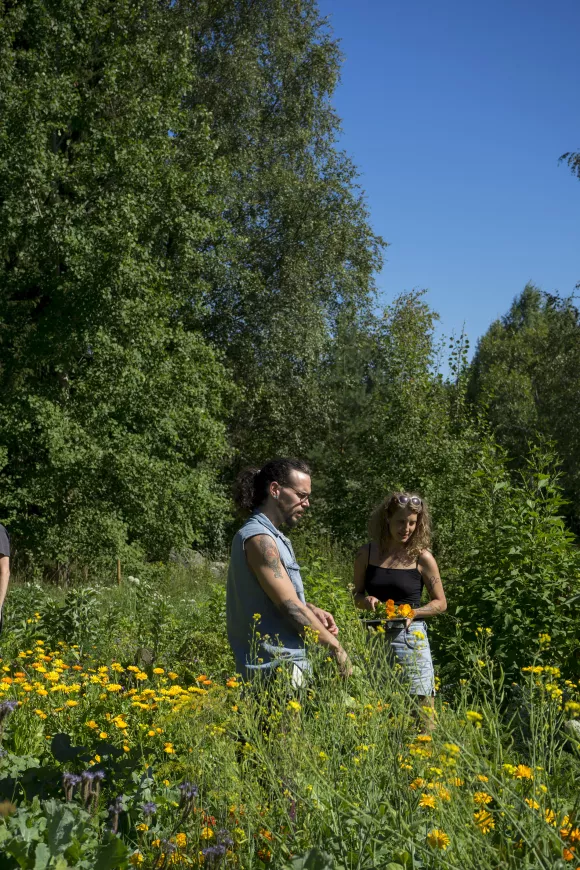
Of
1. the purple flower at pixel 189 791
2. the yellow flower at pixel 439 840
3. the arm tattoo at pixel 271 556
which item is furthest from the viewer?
the arm tattoo at pixel 271 556

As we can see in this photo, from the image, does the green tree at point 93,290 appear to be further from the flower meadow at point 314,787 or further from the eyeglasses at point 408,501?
the flower meadow at point 314,787

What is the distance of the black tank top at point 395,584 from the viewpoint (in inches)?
176

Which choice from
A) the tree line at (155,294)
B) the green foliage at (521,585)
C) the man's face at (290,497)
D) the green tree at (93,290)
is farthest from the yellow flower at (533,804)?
the green tree at (93,290)

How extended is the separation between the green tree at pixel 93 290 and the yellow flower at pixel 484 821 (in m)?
12.2

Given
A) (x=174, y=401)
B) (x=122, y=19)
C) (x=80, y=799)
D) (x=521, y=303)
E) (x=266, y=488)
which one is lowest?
(x=80, y=799)

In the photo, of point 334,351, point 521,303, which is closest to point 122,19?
point 334,351

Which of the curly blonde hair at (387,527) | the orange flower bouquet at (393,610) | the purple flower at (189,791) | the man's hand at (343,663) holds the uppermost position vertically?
the curly blonde hair at (387,527)

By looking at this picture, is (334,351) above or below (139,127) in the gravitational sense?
below

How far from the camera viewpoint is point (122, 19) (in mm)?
16125

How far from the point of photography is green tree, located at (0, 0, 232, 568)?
13930mm

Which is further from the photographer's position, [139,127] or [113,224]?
[139,127]

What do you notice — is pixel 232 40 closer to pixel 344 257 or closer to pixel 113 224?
pixel 344 257

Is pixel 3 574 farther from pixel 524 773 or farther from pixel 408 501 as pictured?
pixel 524 773

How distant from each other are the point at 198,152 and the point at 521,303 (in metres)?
38.7
